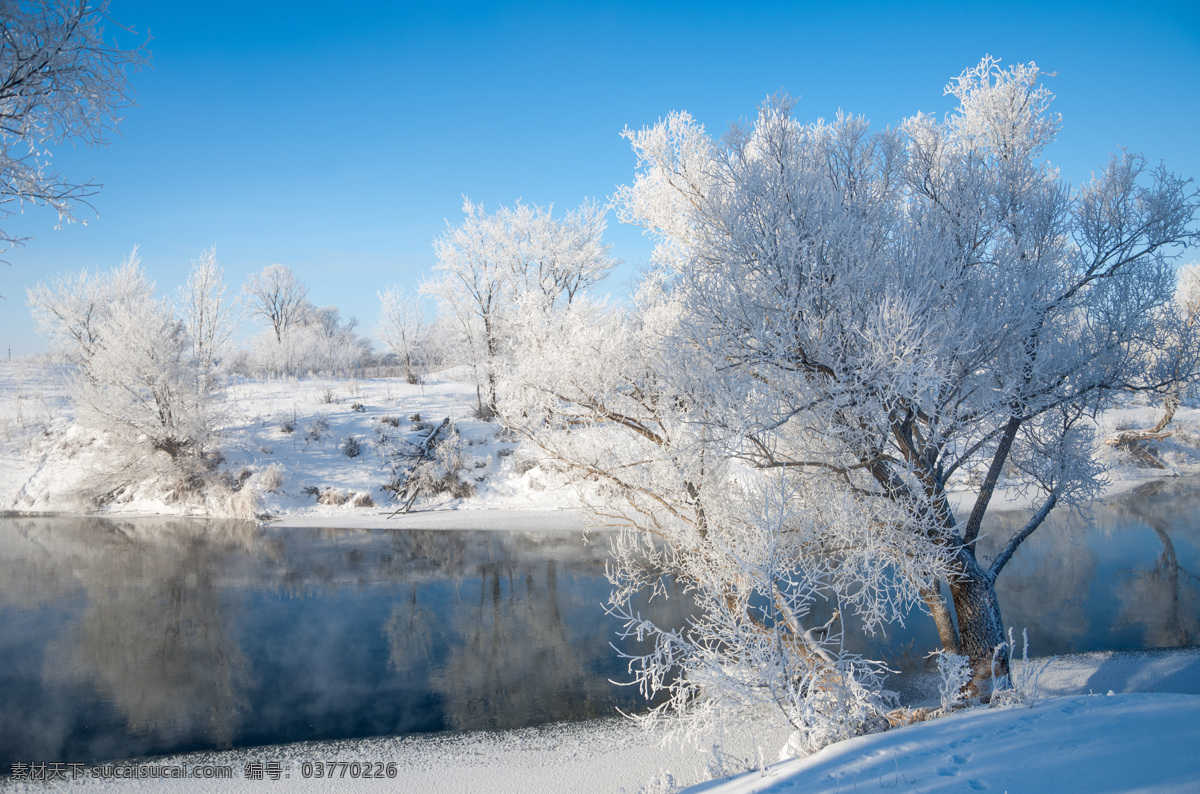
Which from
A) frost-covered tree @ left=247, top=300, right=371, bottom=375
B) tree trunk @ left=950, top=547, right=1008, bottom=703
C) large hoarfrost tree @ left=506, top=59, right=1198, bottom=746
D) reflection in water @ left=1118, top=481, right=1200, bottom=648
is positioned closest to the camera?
large hoarfrost tree @ left=506, top=59, right=1198, bottom=746

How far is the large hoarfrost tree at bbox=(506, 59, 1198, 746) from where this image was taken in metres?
5.09

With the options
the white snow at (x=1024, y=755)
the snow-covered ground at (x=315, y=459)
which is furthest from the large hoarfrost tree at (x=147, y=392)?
the white snow at (x=1024, y=755)

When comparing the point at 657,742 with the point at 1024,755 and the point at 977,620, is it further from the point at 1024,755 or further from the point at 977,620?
the point at 977,620

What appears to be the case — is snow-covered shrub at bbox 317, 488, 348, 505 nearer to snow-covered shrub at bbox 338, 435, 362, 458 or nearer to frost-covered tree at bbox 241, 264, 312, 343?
snow-covered shrub at bbox 338, 435, 362, 458

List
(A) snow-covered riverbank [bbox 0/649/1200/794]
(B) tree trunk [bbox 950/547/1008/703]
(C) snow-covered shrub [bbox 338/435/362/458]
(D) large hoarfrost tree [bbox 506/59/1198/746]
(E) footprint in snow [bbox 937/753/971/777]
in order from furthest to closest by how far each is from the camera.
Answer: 1. (C) snow-covered shrub [bbox 338/435/362/458]
2. (B) tree trunk [bbox 950/547/1008/703]
3. (D) large hoarfrost tree [bbox 506/59/1198/746]
4. (E) footprint in snow [bbox 937/753/971/777]
5. (A) snow-covered riverbank [bbox 0/649/1200/794]

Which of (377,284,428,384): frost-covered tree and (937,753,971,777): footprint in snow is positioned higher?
(377,284,428,384): frost-covered tree

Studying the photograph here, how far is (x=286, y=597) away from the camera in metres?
10.3

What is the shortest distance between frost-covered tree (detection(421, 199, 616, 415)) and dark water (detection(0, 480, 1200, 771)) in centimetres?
715

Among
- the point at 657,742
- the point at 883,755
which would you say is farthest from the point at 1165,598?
the point at 883,755

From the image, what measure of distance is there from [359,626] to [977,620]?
8180 mm

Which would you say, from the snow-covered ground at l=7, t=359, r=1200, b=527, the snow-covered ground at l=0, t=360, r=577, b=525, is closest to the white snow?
the snow-covered ground at l=7, t=359, r=1200, b=527

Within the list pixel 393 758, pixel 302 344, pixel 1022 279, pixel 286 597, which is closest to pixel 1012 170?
pixel 1022 279

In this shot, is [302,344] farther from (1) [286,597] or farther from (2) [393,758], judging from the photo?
(2) [393,758]

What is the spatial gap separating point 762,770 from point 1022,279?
5.15 m
